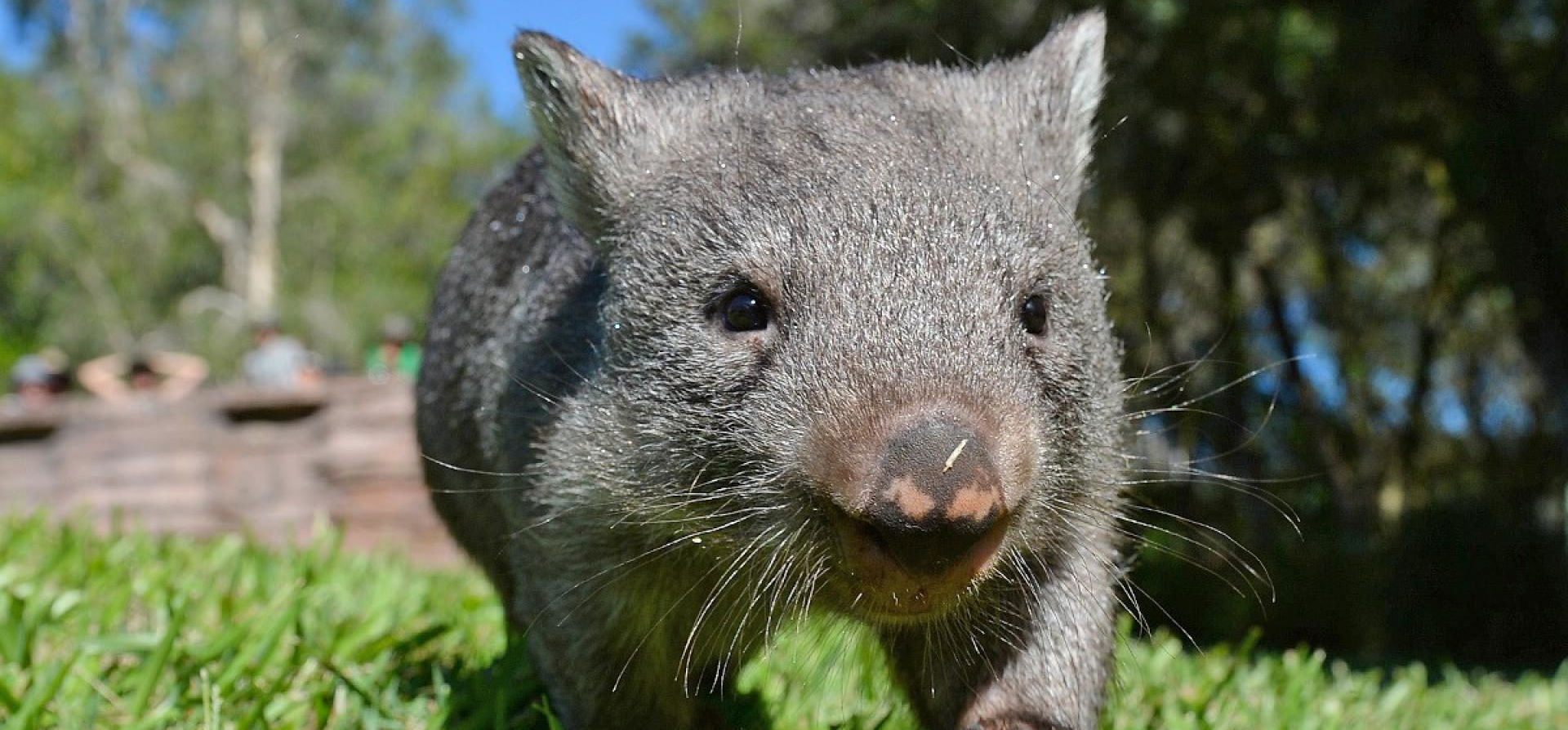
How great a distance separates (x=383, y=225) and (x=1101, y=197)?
2141 centimetres

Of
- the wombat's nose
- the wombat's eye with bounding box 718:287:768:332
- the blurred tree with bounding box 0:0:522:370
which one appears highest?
the blurred tree with bounding box 0:0:522:370

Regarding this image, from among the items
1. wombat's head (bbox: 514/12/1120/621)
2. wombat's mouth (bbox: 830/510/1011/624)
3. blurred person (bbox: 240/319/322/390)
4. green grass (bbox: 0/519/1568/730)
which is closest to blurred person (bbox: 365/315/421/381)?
blurred person (bbox: 240/319/322/390)

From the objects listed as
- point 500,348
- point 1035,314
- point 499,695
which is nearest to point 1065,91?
point 1035,314

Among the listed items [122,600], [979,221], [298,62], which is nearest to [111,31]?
[298,62]

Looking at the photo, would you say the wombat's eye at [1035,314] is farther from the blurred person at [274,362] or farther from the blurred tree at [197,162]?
the blurred tree at [197,162]

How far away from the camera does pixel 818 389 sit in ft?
7.57

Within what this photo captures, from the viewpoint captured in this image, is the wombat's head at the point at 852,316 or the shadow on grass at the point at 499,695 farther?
the shadow on grass at the point at 499,695

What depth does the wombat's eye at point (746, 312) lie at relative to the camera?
2.54 m

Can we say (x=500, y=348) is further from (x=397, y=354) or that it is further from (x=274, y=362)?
(x=274, y=362)

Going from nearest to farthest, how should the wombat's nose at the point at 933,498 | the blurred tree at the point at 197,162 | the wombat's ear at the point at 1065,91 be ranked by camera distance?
the wombat's nose at the point at 933,498 → the wombat's ear at the point at 1065,91 → the blurred tree at the point at 197,162

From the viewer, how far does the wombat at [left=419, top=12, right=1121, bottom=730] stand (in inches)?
87.6

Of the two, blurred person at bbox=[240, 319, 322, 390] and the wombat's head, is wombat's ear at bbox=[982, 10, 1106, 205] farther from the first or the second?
blurred person at bbox=[240, 319, 322, 390]

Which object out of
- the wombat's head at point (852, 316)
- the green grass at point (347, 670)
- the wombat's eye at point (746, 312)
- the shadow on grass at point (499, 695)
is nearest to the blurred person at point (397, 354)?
the green grass at point (347, 670)

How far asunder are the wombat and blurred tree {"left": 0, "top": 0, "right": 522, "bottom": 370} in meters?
28.3
